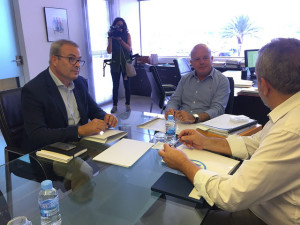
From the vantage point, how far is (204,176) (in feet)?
3.14

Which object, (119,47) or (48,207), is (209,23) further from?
(48,207)

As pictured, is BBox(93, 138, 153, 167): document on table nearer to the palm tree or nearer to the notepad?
the notepad

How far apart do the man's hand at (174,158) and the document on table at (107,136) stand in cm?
44

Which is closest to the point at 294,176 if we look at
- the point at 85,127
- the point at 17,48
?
the point at 85,127

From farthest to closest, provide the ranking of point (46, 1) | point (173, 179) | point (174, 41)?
point (174, 41), point (46, 1), point (173, 179)

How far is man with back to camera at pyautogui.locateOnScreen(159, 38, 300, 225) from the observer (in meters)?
0.84

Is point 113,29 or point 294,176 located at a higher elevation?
point 113,29

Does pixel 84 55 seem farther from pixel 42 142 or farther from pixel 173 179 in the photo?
pixel 173 179

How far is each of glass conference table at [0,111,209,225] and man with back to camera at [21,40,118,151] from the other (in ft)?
0.47

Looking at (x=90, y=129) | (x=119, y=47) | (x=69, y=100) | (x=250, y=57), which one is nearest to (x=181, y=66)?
(x=250, y=57)

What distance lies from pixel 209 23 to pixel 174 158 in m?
4.70

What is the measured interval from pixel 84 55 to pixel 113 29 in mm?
763

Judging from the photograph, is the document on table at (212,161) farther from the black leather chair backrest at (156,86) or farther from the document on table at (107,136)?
the black leather chair backrest at (156,86)

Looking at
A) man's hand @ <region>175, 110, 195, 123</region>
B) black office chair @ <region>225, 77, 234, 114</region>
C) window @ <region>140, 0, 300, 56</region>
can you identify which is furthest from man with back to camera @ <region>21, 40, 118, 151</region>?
window @ <region>140, 0, 300, 56</region>
